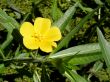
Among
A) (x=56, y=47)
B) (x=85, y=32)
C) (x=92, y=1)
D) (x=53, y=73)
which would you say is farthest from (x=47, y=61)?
(x=92, y=1)

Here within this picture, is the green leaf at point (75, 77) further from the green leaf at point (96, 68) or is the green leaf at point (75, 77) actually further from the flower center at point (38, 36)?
the green leaf at point (96, 68)

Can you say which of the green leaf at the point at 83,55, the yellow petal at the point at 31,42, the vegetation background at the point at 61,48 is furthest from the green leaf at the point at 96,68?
the yellow petal at the point at 31,42

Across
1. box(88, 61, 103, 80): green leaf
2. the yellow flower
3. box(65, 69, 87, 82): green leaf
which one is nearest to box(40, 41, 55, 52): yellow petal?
the yellow flower

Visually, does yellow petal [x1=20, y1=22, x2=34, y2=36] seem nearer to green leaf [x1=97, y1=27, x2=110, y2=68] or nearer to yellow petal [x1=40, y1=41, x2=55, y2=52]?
yellow petal [x1=40, y1=41, x2=55, y2=52]

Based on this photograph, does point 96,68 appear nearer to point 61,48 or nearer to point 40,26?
point 61,48

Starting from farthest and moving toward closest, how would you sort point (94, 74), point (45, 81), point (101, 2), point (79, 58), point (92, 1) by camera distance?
point (92, 1) → point (101, 2) → point (94, 74) → point (45, 81) → point (79, 58)

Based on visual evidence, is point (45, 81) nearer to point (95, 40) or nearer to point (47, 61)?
point (47, 61)

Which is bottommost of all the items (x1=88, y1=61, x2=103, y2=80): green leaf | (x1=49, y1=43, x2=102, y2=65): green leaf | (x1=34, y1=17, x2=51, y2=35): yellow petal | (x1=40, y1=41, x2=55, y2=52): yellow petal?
(x1=88, y1=61, x2=103, y2=80): green leaf
